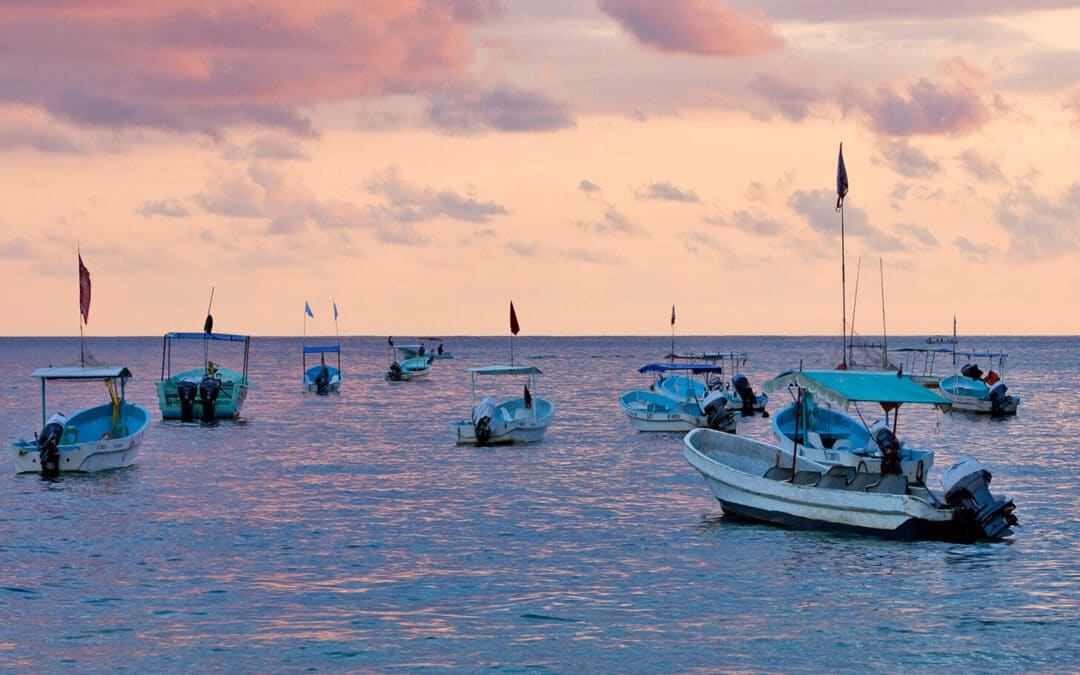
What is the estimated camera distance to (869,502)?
27.2 metres

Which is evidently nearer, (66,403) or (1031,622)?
(1031,622)

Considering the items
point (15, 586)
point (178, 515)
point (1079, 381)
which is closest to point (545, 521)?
point (178, 515)

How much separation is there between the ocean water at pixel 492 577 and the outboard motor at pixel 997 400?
27.4 metres

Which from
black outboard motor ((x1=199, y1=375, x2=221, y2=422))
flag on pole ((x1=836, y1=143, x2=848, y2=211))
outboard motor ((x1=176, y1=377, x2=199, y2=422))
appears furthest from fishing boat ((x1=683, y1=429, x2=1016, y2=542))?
outboard motor ((x1=176, y1=377, x2=199, y2=422))

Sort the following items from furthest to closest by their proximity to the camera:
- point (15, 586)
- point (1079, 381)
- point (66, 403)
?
point (1079, 381)
point (66, 403)
point (15, 586)

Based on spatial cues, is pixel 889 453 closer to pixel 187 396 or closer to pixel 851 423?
pixel 851 423

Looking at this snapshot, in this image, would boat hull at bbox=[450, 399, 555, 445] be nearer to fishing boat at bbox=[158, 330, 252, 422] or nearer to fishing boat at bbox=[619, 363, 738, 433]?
fishing boat at bbox=[619, 363, 738, 433]

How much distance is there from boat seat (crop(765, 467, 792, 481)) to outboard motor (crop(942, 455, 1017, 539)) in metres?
4.09

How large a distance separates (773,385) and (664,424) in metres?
26.9

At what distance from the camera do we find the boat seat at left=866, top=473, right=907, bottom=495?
2745cm

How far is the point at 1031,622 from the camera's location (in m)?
20.5

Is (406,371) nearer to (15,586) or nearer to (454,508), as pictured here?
(454,508)

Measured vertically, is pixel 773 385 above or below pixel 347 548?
above

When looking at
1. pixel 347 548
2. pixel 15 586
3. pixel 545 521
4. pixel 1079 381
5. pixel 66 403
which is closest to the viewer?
pixel 15 586
